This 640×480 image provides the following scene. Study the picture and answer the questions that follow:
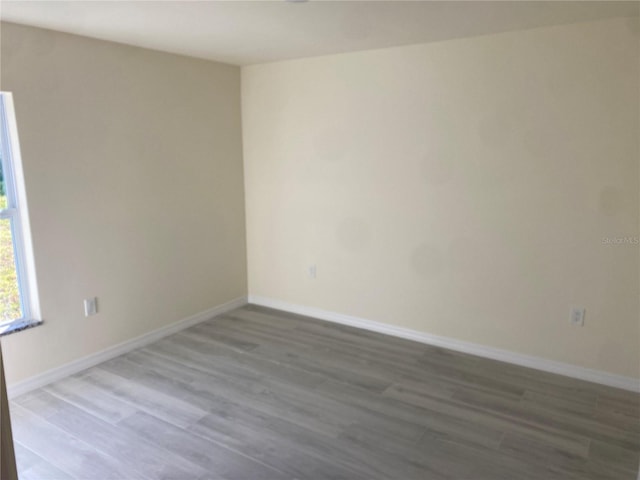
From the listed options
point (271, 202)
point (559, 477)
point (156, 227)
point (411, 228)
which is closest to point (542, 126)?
point (411, 228)

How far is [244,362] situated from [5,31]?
8.19ft

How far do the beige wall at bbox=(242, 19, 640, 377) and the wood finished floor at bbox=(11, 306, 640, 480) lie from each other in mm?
393

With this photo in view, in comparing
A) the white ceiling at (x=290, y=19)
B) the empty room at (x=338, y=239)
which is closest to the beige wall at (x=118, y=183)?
the empty room at (x=338, y=239)

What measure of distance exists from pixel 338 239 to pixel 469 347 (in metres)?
1.35

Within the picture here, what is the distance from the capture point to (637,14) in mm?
2592

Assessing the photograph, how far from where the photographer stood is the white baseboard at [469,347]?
2996 mm

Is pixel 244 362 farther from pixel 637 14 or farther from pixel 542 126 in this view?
pixel 637 14

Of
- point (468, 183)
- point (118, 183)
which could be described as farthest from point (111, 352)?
point (468, 183)

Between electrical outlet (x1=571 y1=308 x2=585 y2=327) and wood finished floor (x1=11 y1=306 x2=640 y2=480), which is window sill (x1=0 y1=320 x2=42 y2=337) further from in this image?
electrical outlet (x1=571 y1=308 x2=585 y2=327)

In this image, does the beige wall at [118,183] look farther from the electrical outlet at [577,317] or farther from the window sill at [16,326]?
the electrical outlet at [577,317]

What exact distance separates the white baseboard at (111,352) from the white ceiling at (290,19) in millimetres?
2140

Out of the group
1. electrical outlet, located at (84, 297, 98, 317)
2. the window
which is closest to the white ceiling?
the window

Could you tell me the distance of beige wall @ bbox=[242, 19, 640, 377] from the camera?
284cm

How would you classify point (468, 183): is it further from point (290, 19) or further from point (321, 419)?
point (321, 419)
